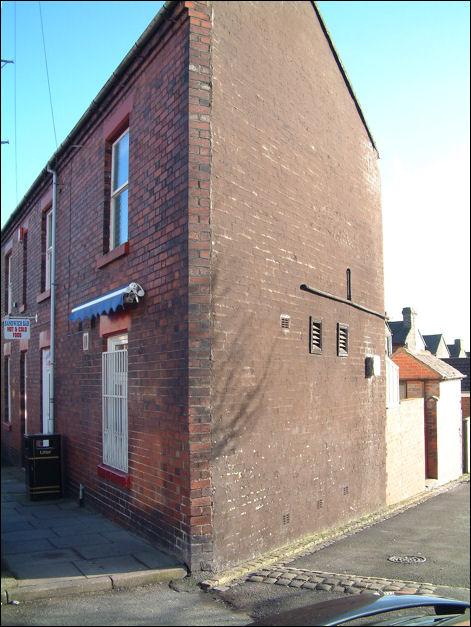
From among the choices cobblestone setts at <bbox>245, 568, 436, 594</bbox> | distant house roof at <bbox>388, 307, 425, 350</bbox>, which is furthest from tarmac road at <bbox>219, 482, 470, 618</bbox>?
distant house roof at <bbox>388, 307, 425, 350</bbox>

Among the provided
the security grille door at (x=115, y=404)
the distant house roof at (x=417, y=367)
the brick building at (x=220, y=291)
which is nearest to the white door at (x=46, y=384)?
the brick building at (x=220, y=291)

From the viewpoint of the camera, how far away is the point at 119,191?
29.1 ft

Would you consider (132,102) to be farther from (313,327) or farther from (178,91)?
(313,327)

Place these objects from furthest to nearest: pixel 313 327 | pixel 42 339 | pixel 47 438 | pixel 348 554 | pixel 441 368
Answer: pixel 441 368, pixel 42 339, pixel 47 438, pixel 313 327, pixel 348 554

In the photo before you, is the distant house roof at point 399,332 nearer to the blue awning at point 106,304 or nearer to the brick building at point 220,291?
the brick building at point 220,291

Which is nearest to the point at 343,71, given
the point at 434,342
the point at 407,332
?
the point at 407,332

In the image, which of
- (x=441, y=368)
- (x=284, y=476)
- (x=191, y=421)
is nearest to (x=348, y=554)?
(x=284, y=476)

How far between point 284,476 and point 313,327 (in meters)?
2.41

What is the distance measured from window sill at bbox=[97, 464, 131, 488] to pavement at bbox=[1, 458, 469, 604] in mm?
621

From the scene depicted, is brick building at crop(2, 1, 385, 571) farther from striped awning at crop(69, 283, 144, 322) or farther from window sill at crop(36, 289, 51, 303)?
window sill at crop(36, 289, 51, 303)

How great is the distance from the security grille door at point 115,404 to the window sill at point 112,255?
46.7 inches

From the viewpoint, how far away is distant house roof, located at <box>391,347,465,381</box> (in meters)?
16.7

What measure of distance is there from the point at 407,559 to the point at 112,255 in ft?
19.9

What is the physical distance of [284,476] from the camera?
7.77 m
